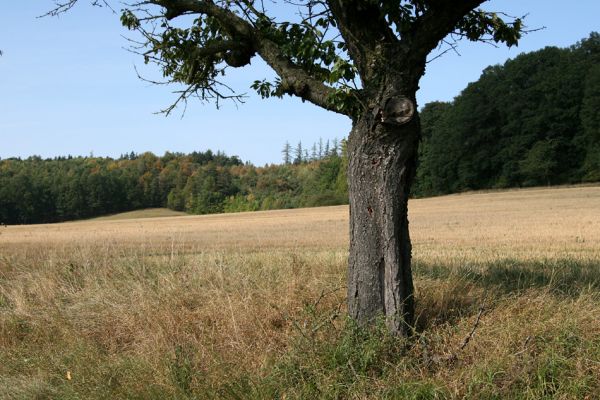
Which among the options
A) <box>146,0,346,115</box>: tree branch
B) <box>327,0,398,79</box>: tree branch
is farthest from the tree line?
<box>327,0,398,79</box>: tree branch

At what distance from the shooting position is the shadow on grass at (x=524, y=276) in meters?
6.43

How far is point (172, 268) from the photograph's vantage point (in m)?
8.32

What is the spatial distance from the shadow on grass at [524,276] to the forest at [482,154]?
163 ft

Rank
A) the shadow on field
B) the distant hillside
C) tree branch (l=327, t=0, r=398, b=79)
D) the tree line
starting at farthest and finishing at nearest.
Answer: the tree line < the distant hillside < the shadow on field < tree branch (l=327, t=0, r=398, b=79)

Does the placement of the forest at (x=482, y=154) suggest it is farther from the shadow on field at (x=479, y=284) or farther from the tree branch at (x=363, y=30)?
the tree branch at (x=363, y=30)

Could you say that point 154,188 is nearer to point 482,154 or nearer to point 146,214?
point 146,214

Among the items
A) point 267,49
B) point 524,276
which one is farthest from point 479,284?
point 267,49

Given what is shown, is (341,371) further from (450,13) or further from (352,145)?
(450,13)

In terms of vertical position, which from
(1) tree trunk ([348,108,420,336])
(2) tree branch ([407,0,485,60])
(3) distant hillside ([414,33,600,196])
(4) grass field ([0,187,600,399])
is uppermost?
(3) distant hillside ([414,33,600,196])

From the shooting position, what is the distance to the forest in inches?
2489

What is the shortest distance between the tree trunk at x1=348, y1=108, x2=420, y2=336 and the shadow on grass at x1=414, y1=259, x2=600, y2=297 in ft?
5.58

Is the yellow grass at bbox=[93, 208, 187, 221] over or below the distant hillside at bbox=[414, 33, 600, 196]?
below

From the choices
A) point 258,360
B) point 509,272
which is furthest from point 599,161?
point 258,360

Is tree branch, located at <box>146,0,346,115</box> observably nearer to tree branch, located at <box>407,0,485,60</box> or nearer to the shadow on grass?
tree branch, located at <box>407,0,485,60</box>
